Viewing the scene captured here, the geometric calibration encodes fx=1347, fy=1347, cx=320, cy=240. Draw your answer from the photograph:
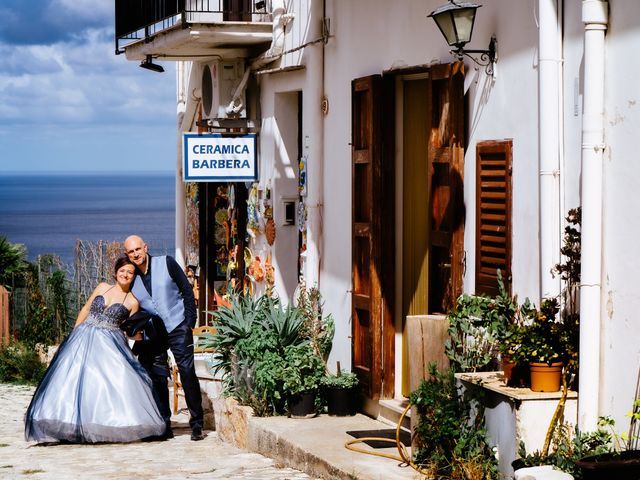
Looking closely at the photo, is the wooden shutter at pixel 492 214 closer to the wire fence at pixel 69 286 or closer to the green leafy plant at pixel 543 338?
the green leafy plant at pixel 543 338

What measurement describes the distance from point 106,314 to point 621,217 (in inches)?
241

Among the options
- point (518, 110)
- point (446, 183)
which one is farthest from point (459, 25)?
point (446, 183)

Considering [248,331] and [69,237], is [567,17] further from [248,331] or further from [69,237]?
[69,237]

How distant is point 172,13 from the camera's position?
1593cm

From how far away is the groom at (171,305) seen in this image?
12.4 metres

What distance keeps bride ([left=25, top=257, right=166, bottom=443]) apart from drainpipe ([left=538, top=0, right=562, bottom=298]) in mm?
4956

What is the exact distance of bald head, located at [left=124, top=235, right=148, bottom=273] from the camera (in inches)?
485

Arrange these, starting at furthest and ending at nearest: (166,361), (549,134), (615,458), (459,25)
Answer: (166,361)
(459,25)
(549,134)
(615,458)

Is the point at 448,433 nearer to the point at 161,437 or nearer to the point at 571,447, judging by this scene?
the point at 571,447

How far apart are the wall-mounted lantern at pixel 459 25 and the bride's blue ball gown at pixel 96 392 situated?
4.54 metres

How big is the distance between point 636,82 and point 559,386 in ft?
6.27

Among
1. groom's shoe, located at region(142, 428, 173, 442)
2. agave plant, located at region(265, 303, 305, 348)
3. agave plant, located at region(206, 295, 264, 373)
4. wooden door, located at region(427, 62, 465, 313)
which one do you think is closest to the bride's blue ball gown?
groom's shoe, located at region(142, 428, 173, 442)

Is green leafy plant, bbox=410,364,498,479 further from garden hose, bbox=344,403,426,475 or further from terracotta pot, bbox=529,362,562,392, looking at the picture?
Result: terracotta pot, bbox=529,362,562,392

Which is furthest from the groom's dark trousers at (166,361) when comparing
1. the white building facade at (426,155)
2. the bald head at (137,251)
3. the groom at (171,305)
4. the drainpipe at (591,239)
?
the drainpipe at (591,239)
